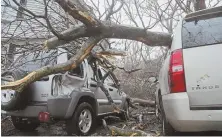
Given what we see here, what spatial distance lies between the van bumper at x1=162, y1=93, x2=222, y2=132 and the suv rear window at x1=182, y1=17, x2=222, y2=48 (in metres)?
0.68

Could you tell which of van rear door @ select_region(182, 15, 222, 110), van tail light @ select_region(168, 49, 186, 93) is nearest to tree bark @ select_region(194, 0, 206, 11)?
van rear door @ select_region(182, 15, 222, 110)

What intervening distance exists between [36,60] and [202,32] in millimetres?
4045

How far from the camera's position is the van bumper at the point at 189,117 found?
325 centimetres

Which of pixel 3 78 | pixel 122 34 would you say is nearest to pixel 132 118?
pixel 122 34

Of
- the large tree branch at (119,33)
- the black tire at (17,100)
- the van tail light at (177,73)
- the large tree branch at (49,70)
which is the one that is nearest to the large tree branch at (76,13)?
the large tree branch at (119,33)

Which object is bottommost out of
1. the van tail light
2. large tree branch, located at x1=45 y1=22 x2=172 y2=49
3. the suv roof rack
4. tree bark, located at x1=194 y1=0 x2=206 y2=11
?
the van tail light

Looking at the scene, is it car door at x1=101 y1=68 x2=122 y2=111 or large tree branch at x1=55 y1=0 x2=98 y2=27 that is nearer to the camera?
large tree branch at x1=55 y1=0 x2=98 y2=27

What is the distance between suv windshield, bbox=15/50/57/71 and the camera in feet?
20.8

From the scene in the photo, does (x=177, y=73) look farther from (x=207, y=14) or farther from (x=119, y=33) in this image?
(x=119, y=33)

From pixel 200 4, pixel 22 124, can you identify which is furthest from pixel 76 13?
pixel 200 4

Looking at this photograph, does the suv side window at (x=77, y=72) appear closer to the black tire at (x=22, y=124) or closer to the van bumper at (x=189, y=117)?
the black tire at (x=22, y=124)

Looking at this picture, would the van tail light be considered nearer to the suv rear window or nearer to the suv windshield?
the suv rear window

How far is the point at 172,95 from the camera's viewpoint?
3531 millimetres

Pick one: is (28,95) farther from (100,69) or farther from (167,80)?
(167,80)
